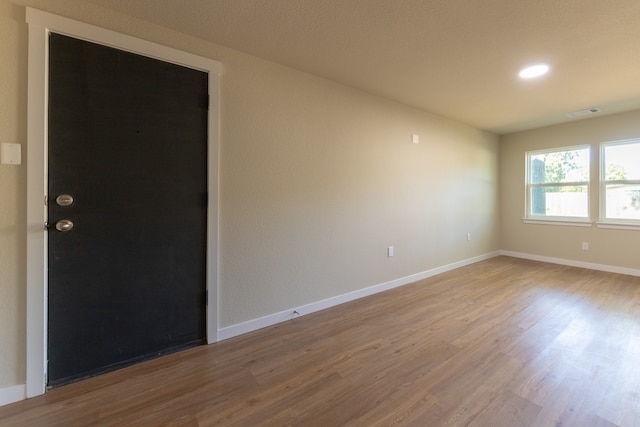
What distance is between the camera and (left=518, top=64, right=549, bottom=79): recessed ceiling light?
2494mm

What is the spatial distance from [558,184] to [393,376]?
4.89 meters

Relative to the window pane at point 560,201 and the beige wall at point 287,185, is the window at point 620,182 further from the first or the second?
the beige wall at point 287,185

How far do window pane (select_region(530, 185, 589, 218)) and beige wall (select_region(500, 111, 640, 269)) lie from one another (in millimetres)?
141

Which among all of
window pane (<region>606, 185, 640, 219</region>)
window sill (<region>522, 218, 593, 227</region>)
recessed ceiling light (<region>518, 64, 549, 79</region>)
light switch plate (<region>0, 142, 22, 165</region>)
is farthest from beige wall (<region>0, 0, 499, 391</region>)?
window pane (<region>606, 185, 640, 219</region>)

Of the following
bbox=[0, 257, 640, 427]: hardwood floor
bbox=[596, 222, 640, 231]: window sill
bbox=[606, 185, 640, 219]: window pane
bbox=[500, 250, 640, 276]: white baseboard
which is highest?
bbox=[606, 185, 640, 219]: window pane

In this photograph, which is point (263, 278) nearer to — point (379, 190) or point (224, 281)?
point (224, 281)

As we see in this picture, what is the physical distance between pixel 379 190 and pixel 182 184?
83.9 inches

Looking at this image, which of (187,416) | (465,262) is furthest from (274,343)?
(465,262)

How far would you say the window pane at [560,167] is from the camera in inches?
171

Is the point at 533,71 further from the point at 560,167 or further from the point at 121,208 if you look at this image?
the point at 121,208

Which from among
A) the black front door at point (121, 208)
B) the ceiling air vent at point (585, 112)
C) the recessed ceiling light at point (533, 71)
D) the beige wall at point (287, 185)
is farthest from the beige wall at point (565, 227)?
the black front door at point (121, 208)

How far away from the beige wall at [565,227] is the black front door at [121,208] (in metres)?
5.45

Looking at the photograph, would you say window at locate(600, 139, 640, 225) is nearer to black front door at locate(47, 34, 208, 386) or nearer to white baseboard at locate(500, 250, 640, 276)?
white baseboard at locate(500, 250, 640, 276)

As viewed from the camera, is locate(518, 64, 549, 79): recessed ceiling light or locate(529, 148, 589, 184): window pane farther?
locate(529, 148, 589, 184): window pane
